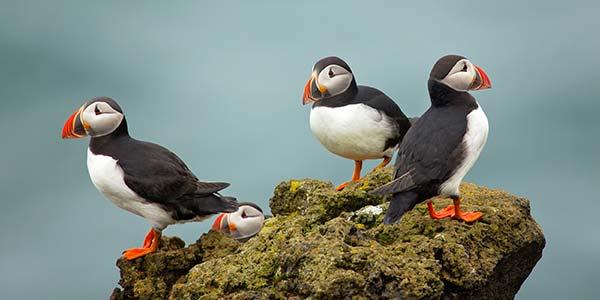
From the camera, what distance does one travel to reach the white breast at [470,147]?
909 cm

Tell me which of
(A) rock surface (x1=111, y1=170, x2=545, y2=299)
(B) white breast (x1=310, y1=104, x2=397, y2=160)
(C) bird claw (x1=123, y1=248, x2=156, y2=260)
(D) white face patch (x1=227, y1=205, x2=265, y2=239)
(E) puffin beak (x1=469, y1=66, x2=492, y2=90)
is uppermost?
(B) white breast (x1=310, y1=104, x2=397, y2=160)

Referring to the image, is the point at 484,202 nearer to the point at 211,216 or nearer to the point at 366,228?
the point at 366,228

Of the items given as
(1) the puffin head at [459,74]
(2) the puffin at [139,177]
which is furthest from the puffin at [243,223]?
(1) the puffin head at [459,74]

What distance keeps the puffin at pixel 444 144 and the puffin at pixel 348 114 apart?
183 cm

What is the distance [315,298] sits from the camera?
7.90 m

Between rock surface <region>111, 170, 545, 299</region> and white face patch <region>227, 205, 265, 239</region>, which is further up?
white face patch <region>227, 205, 265, 239</region>

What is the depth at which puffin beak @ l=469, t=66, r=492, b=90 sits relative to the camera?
9508 mm

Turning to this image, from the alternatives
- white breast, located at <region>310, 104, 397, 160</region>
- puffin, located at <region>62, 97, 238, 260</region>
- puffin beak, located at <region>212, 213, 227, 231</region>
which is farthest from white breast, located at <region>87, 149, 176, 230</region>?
puffin beak, located at <region>212, 213, 227, 231</region>

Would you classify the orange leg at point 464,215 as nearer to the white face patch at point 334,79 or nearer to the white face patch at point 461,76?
the white face patch at point 461,76

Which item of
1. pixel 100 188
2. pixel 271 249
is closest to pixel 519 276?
pixel 271 249

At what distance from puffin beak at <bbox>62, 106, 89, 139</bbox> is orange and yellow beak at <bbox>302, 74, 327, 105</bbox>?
249 centimetres

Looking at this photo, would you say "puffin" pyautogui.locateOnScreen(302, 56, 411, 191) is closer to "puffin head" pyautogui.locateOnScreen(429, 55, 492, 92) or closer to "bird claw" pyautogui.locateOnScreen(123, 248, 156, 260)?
"puffin head" pyautogui.locateOnScreen(429, 55, 492, 92)

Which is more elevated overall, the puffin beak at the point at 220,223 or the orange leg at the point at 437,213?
the puffin beak at the point at 220,223

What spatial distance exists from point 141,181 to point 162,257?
2.31 feet
